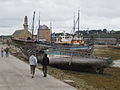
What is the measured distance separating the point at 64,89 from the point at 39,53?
2538 centimetres

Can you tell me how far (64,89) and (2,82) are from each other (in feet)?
12.3

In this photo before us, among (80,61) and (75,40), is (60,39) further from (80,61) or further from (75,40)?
(80,61)

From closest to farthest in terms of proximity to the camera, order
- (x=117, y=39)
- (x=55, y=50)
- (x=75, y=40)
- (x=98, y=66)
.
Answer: (x=98, y=66) < (x=55, y=50) < (x=75, y=40) < (x=117, y=39)

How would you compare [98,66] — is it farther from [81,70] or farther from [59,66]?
[59,66]

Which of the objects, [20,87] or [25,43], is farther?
[25,43]

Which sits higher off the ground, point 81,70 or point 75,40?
point 75,40

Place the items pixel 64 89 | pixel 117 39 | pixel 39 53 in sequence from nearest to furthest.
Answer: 1. pixel 64 89
2. pixel 39 53
3. pixel 117 39

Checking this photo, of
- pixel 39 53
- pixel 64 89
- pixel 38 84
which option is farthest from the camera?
pixel 39 53

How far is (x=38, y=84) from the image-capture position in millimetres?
16453

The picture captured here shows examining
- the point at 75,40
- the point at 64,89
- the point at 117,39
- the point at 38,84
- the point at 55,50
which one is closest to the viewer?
the point at 64,89

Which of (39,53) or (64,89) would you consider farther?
(39,53)

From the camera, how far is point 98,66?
35.2m

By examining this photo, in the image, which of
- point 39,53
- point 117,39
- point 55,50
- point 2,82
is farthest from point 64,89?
point 117,39

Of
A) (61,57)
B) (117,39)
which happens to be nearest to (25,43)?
(61,57)
